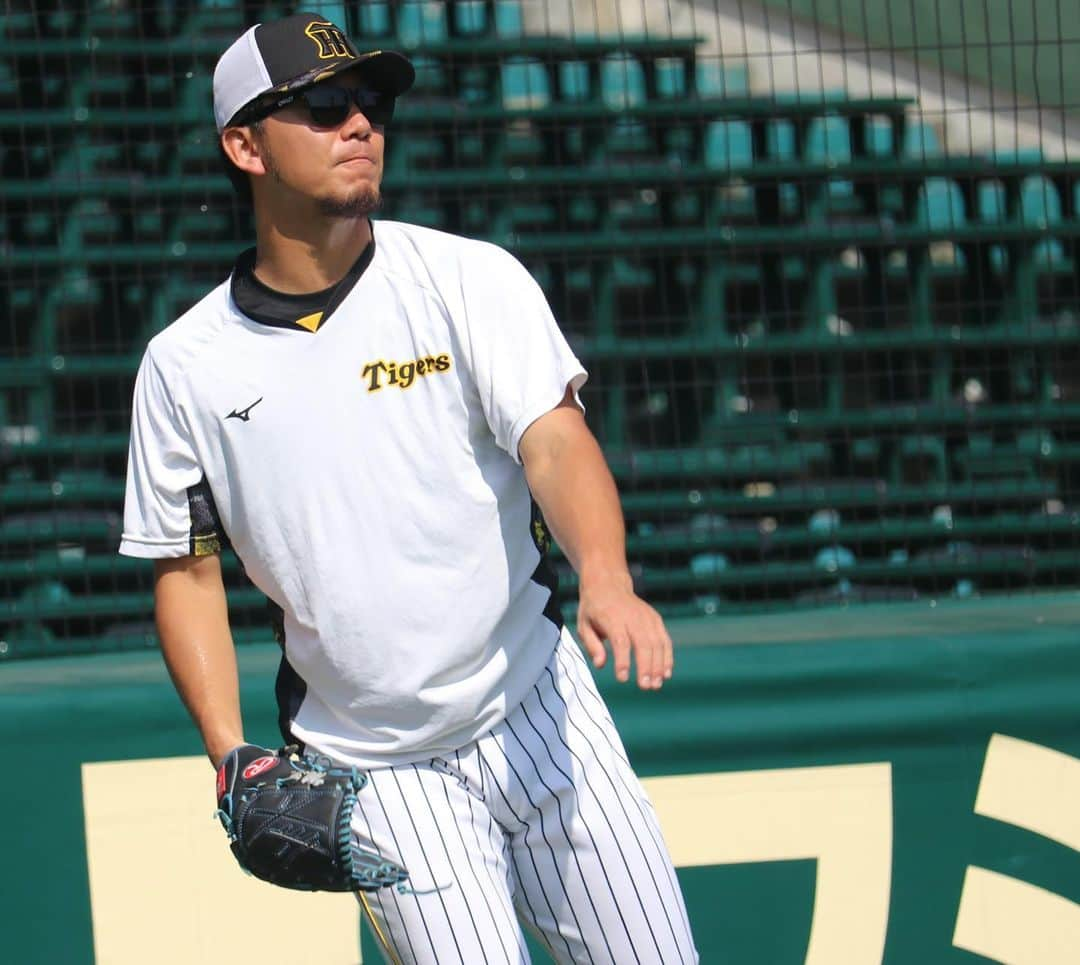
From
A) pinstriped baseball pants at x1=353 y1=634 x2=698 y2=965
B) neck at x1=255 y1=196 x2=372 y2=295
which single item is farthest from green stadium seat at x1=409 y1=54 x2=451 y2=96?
pinstriped baseball pants at x1=353 y1=634 x2=698 y2=965

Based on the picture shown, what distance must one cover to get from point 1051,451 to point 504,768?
101 inches

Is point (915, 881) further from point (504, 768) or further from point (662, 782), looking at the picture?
point (504, 768)

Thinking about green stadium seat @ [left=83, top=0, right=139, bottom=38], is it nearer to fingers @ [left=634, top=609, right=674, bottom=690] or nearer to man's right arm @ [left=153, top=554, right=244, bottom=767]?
man's right arm @ [left=153, top=554, right=244, bottom=767]

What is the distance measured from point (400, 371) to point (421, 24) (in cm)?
230

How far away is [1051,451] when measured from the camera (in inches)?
179

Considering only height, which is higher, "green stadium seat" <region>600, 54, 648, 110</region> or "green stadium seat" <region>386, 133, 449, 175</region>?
"green stadium seat" <region>600, 54, 648, 110</region>

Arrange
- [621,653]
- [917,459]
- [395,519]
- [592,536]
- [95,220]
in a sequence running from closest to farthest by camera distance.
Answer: [621,653], [592,536], [395,519], [95,220], [917,459]

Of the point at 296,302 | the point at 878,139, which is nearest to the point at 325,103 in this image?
the point at 296,302

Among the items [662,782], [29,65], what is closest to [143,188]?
[29,65]

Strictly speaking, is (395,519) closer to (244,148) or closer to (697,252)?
(244,148)

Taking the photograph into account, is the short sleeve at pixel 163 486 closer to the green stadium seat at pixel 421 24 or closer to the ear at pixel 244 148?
the ear at pixel 244 148

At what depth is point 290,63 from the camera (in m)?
2.45

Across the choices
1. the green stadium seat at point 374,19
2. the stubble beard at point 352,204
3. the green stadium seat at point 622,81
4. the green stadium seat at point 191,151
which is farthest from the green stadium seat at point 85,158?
the stubble beard at point 352,204

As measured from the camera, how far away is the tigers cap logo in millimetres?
2480
